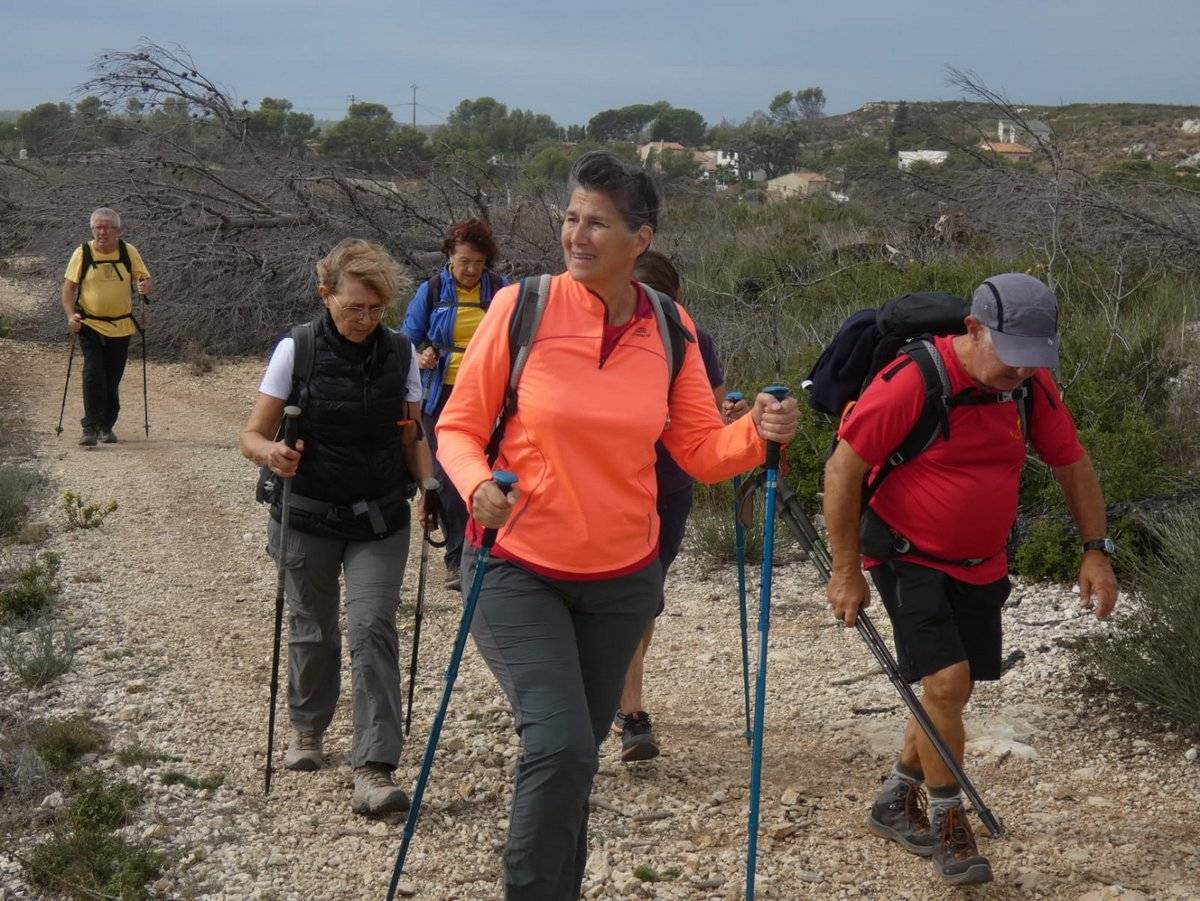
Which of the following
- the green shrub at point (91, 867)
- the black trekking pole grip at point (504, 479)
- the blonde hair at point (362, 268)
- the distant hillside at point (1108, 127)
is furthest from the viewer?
the distant hillside at point (1108, 127)

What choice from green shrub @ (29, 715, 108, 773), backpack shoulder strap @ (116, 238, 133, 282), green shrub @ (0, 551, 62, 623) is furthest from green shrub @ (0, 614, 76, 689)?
backpack shoulder strap @ (116, 238, 133, 282)

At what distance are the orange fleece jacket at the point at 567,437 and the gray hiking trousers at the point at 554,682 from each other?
68 mm

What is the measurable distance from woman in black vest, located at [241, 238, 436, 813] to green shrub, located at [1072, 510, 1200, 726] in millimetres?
2754

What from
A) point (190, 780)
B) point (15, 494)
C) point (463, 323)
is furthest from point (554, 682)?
point (15, 494)

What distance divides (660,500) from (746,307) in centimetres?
776

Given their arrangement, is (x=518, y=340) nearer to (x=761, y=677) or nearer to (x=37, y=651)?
(x=761, y=677)

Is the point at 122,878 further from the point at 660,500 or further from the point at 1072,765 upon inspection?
the point at 1072,765

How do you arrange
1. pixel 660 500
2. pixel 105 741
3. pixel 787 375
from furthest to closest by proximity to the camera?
pixel 787 375 → pixel 105 741 → pixel 660 500

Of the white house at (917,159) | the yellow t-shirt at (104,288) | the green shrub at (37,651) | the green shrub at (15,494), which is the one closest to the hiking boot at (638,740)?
the green shrub at (37,651)

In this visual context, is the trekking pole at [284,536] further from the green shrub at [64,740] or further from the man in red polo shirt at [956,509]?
the man in red polo shirt at [956,509]

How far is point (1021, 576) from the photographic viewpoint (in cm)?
677

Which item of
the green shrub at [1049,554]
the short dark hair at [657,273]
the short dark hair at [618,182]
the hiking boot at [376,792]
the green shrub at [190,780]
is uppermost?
the short dark hair at [618,182]

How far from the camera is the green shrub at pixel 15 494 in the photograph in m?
8.59

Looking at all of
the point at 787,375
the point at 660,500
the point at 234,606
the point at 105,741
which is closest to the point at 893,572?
the point at 660,500
